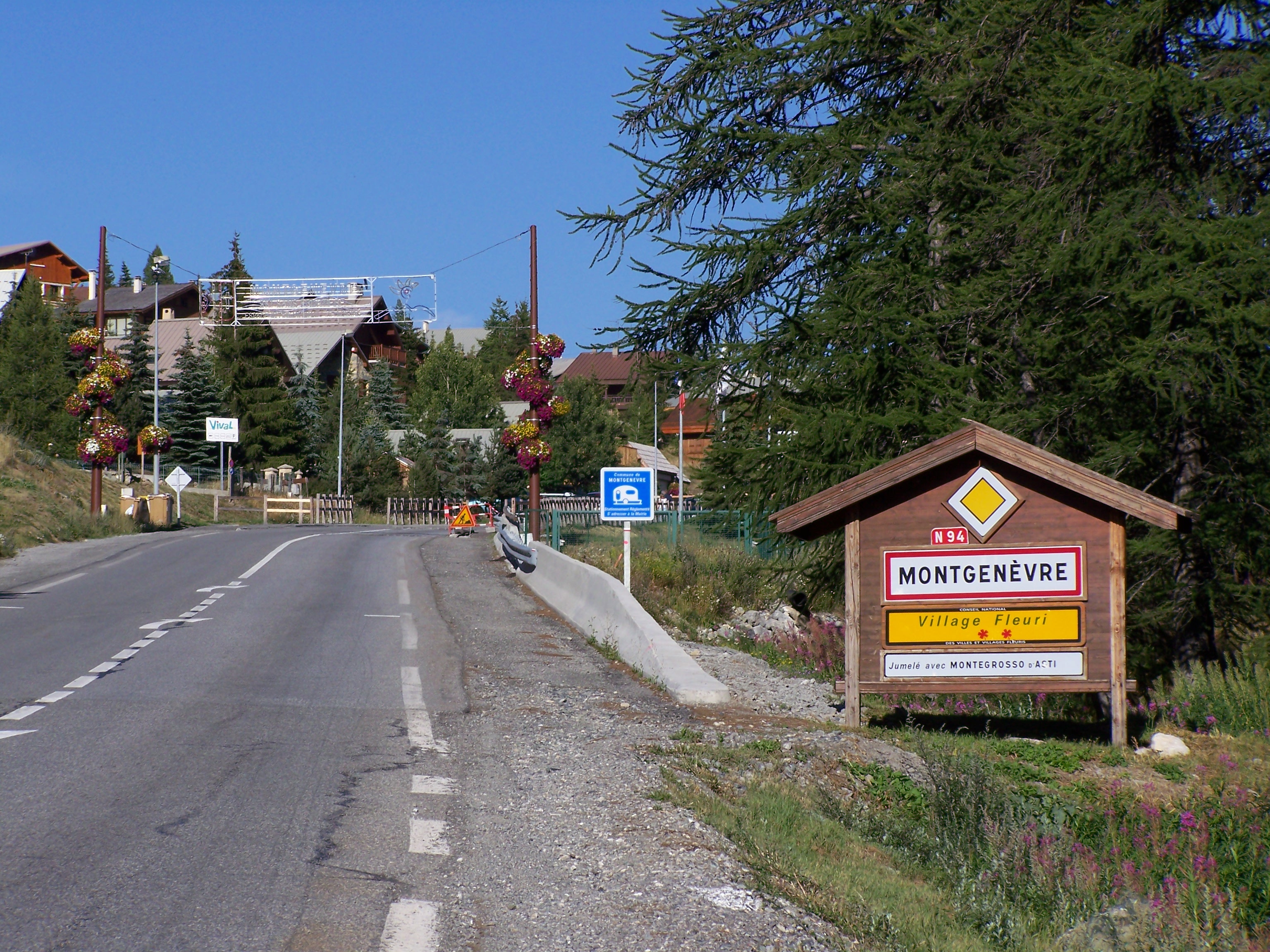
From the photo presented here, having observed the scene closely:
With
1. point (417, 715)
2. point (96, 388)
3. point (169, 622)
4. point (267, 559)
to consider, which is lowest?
point (417, 715)

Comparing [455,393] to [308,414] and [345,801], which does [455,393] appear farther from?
[345,801]

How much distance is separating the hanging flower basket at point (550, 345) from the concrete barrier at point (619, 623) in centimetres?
879

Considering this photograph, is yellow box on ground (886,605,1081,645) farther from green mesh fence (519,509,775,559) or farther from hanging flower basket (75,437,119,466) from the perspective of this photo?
hanging flower basket (75,437,119,466)

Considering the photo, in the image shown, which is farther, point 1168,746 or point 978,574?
point 978,574

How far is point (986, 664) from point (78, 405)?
1347 inches

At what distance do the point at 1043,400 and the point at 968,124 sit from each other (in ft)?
13.0

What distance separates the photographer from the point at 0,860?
525cm

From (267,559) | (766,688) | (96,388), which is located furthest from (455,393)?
(766,688)

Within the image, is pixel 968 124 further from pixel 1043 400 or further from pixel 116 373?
pixel 116 373

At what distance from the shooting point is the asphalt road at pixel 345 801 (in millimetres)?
4613

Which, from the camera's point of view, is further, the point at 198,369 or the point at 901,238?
the point at 198,369

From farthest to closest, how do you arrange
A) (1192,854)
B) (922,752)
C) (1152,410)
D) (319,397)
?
(319,397)
(1152,410)
(922,752)
(1192,854)

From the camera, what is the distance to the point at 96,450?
34.8 metres

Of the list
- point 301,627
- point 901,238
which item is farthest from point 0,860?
point 901,238
